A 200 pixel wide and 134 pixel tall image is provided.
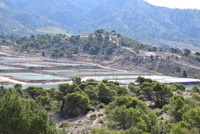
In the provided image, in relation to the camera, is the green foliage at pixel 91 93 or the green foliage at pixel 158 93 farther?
the green foliage at pixel 91 93

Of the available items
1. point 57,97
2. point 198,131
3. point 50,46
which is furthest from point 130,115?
point 50,46

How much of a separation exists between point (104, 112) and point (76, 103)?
195 inches

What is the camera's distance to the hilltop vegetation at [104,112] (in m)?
14.8

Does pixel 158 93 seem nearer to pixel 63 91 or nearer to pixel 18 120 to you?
pixel 63 91

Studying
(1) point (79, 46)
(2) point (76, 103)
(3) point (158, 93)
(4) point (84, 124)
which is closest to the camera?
(4) point (84, 124)

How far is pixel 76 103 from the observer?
31.8 metres

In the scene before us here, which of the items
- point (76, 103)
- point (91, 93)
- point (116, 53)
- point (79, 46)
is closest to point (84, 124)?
point (76, 103)

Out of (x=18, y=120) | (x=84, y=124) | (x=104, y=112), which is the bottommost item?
(x=84, y=124)

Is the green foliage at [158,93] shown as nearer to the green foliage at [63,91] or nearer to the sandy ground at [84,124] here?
the sandy ground at [84,124]

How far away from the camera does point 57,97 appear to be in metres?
33.7

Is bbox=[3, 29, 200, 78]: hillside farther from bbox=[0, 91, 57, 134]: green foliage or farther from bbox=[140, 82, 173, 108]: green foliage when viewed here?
bbox=[0, 91, 57, 134]: green foliage

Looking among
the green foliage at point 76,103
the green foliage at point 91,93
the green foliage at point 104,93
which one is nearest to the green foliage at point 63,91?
the green foliage at point 76,103

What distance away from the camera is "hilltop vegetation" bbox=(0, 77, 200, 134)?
14.8 metres

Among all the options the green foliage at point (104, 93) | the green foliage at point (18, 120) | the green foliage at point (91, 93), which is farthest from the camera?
the green foliage at point (91, 93)
